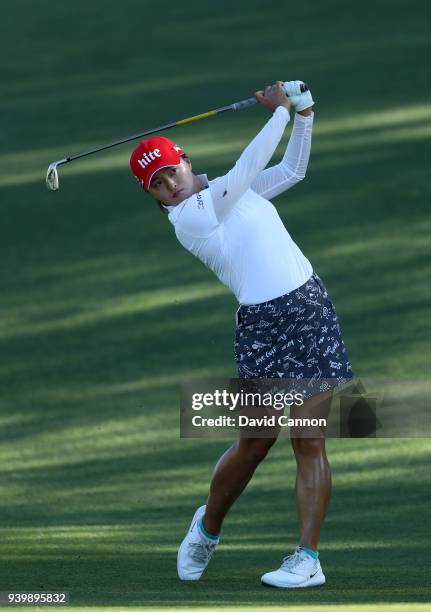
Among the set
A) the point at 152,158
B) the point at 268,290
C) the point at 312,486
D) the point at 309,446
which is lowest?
the point at 312,486

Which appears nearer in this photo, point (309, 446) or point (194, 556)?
point (309, 446)

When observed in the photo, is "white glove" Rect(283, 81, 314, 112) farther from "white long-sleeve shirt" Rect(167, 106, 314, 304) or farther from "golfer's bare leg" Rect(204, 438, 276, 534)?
"golfer's bare leg" Rect(204, 438, 276, 534)

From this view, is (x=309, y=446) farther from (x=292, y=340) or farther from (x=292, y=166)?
(x=292, y=166)

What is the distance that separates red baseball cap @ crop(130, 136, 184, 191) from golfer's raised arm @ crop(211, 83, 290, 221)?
214 mm

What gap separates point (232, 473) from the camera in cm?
526

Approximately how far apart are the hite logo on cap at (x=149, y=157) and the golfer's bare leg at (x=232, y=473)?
1.02 m

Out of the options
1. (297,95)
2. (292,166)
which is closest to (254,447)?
(292,166)

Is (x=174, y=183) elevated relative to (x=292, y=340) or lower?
elevated

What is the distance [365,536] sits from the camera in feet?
20.9

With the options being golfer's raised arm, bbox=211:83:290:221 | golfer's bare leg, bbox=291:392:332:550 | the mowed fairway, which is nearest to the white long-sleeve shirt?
golfer's raised arm, bbox=211:83:290:221

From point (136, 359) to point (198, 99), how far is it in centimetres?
615

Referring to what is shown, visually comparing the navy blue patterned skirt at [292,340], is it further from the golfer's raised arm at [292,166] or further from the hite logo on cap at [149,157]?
the hite logo on cap at [149,157]

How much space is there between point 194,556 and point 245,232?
1182 mm

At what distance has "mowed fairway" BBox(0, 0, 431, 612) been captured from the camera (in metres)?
5.96
